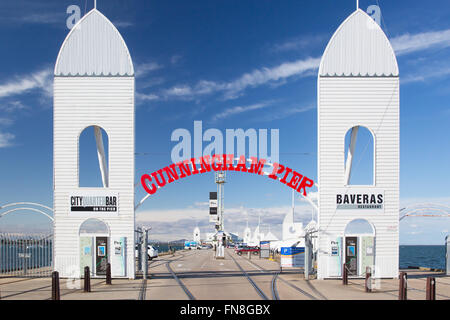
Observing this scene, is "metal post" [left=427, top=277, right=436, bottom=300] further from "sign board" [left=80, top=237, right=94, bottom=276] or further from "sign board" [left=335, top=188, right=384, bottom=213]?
"sign board" [left=80, top=237, right=94, bottom=276]

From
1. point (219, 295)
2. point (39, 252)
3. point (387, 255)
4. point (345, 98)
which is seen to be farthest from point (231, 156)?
point (39, 252)

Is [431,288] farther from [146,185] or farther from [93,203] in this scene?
[93,203]

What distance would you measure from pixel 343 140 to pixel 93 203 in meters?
13.2

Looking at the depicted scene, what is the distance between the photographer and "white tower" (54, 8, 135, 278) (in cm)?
2259

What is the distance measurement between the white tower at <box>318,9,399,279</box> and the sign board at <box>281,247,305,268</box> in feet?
31.6

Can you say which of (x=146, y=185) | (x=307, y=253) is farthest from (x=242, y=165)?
(x=307, y=253)

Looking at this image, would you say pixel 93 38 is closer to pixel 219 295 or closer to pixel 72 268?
pixel 72 268

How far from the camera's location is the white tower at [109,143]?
22594 millimetres

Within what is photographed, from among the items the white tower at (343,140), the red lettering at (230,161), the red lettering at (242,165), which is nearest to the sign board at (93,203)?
the red lettering at (230,161)

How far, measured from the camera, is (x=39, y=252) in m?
24.0

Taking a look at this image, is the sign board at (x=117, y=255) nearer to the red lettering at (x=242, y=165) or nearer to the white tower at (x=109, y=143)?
the white tower at (x=109, y=143)

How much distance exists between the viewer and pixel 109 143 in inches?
892

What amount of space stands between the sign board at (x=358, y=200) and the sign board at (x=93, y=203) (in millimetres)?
11432
